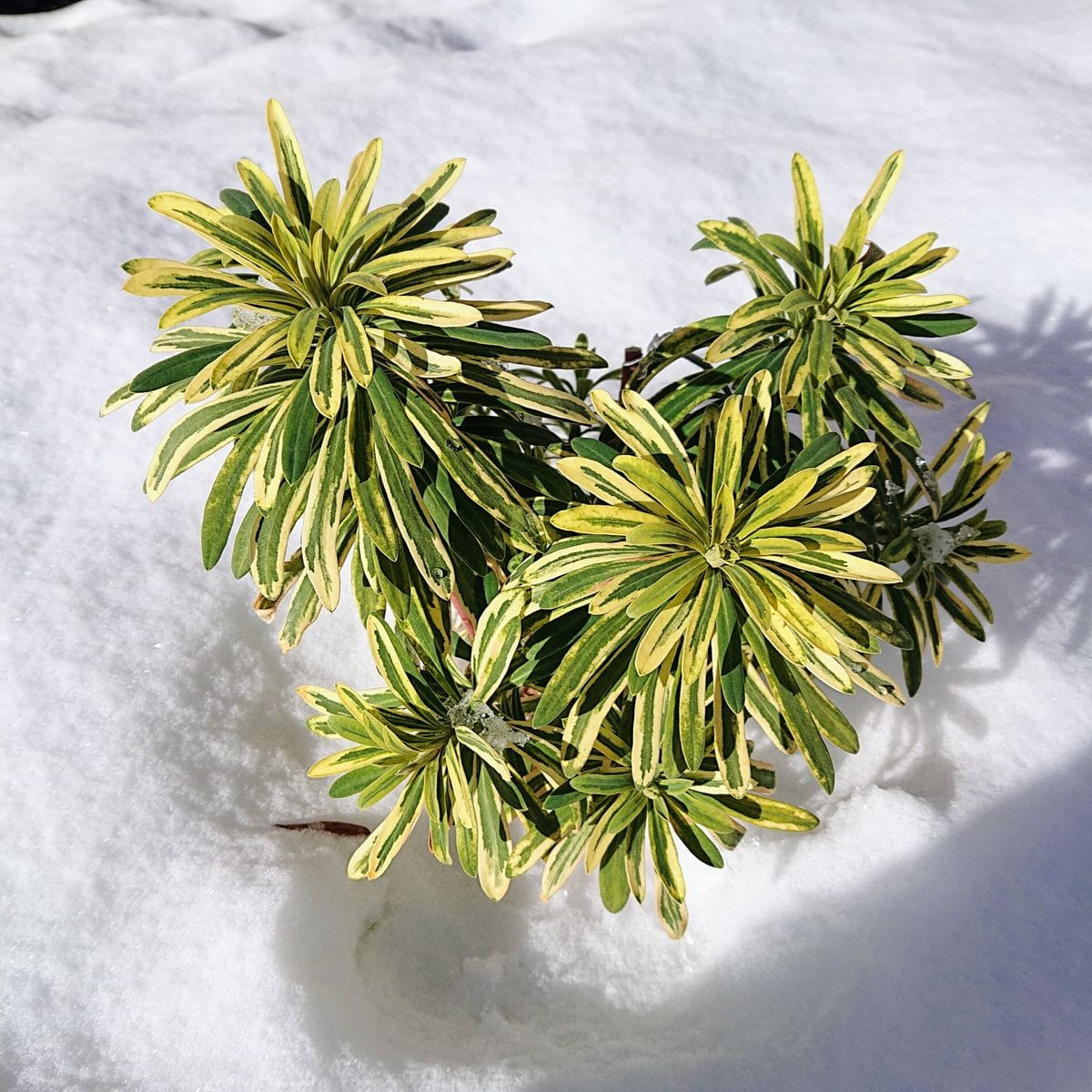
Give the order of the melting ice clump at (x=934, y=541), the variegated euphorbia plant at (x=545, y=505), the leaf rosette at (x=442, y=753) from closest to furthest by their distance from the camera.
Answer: the variegated euphorbia plant at (x=545, y=505) → the leaf rosette at (x=442, y=753) → the melting ice clump at (x=934, y=541)

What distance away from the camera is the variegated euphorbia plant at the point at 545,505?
3.05 ft

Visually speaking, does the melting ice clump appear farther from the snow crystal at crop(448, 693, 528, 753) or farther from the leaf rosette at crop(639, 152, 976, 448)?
the snow crystal at crop(448, 693, 528, 753)

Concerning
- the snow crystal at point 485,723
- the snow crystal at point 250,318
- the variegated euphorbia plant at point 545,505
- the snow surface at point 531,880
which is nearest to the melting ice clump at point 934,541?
the variegated euphorbia plant at point 545,505

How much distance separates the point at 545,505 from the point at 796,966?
75 centimetres

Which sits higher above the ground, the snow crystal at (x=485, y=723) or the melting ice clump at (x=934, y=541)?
the melting ice clump at (x=934, y=541)

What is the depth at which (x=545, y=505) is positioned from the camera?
1.11 metres

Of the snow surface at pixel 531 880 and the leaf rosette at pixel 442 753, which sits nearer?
the leaf rosette at pixel 442 753

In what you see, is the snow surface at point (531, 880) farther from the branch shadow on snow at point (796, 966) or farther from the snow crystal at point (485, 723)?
the snow crystal at point (485, 723)

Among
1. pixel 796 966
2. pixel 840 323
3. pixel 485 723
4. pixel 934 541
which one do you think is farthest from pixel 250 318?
pixel 796 966

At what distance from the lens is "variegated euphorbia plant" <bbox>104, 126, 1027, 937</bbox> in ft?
3.05

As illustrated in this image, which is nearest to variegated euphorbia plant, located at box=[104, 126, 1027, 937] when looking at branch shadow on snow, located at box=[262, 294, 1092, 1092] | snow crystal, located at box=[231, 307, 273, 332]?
snow crystal, located at box=[231, 307, 273, 332]

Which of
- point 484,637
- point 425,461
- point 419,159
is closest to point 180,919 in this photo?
point 484,637

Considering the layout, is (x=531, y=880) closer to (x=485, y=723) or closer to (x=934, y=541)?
(x=485, y=723)

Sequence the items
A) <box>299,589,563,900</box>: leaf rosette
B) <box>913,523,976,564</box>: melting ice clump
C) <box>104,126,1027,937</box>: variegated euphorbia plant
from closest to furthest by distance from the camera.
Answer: <box>104,126,1027,937</box>: variegated euphorbia plant
<box>299,589,563,900</box>: leaf rosette
<box>913,523,976,564</box>: melting ice clump
